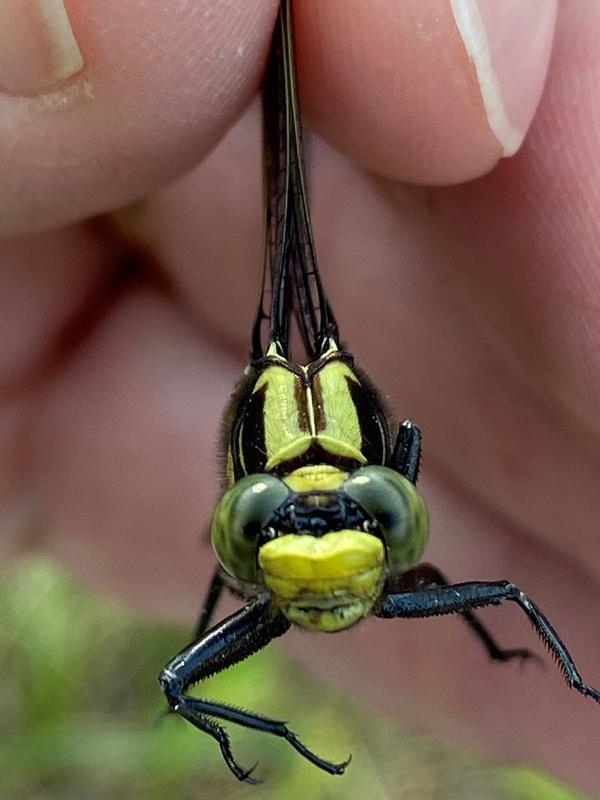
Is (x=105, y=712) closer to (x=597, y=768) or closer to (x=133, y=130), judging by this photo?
(x=597, y=768)

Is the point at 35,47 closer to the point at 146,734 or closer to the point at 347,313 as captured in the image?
the point at 347,313

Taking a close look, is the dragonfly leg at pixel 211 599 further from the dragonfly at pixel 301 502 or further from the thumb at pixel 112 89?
the thumb at pixel 112 89

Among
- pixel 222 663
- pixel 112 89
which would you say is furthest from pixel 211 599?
pixel 112 89

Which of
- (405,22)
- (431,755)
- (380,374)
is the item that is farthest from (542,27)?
(431,755)

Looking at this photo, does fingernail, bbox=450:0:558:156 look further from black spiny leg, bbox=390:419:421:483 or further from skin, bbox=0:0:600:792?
black spiny leg, bbox=390:419:421:483

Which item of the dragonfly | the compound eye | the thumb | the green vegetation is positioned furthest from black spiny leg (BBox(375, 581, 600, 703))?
the green vegetation

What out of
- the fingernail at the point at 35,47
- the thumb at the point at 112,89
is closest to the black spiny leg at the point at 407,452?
the thumb at the point at 112,89

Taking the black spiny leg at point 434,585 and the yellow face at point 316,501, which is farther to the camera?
the black spiny leg at point 434,585
